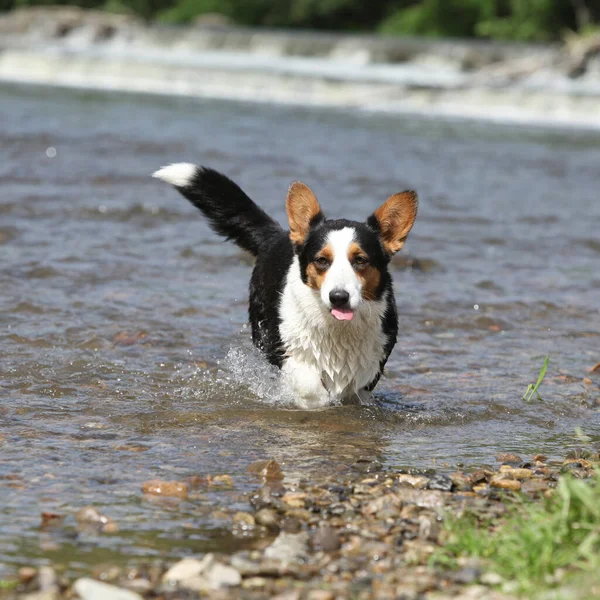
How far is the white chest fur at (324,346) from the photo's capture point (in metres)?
4.48

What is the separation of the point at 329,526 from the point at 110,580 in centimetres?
76

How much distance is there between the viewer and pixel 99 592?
256cm

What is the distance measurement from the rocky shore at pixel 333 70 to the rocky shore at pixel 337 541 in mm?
15524

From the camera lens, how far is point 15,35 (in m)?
31.2

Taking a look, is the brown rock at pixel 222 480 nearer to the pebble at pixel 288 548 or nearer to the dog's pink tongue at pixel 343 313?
the pebble at pixel 288 548

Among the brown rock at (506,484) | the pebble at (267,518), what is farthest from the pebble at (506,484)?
the pebble at (267,518)

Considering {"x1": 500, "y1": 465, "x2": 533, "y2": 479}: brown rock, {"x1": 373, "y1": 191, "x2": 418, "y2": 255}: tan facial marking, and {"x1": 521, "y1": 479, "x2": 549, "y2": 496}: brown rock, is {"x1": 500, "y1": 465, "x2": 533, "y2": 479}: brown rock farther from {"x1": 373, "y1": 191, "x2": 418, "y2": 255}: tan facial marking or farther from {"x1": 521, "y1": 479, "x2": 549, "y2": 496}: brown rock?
{"x1": 373, "y1": 191, "x2": 418, "y2": 255}: tan facial marking

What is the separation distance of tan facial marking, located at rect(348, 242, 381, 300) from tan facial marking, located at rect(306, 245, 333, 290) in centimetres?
9

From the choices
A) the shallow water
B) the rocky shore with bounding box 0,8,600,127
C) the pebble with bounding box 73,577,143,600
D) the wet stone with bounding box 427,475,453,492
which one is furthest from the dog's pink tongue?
the rocky shore with bounding box 0,8,600,127

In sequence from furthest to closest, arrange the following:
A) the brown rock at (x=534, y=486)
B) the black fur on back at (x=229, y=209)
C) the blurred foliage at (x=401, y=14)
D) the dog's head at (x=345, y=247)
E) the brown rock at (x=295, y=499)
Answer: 1. the blurred foliage at (x=401, y=14)
2. the black fur on back at (x=229, y=209)
3. the dog's head at (x=345, y=247)
4. the brown rock at (x=534, y=486)
5. the brown rock at (x=295, y=499)

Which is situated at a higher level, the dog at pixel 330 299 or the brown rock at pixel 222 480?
the dog at pixel 330 299

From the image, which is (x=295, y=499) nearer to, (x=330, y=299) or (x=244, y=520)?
Answer: (x=244, y=520)

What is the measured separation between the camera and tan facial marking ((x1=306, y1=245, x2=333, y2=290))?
422 cm

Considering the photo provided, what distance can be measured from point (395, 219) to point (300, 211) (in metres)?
0.43
